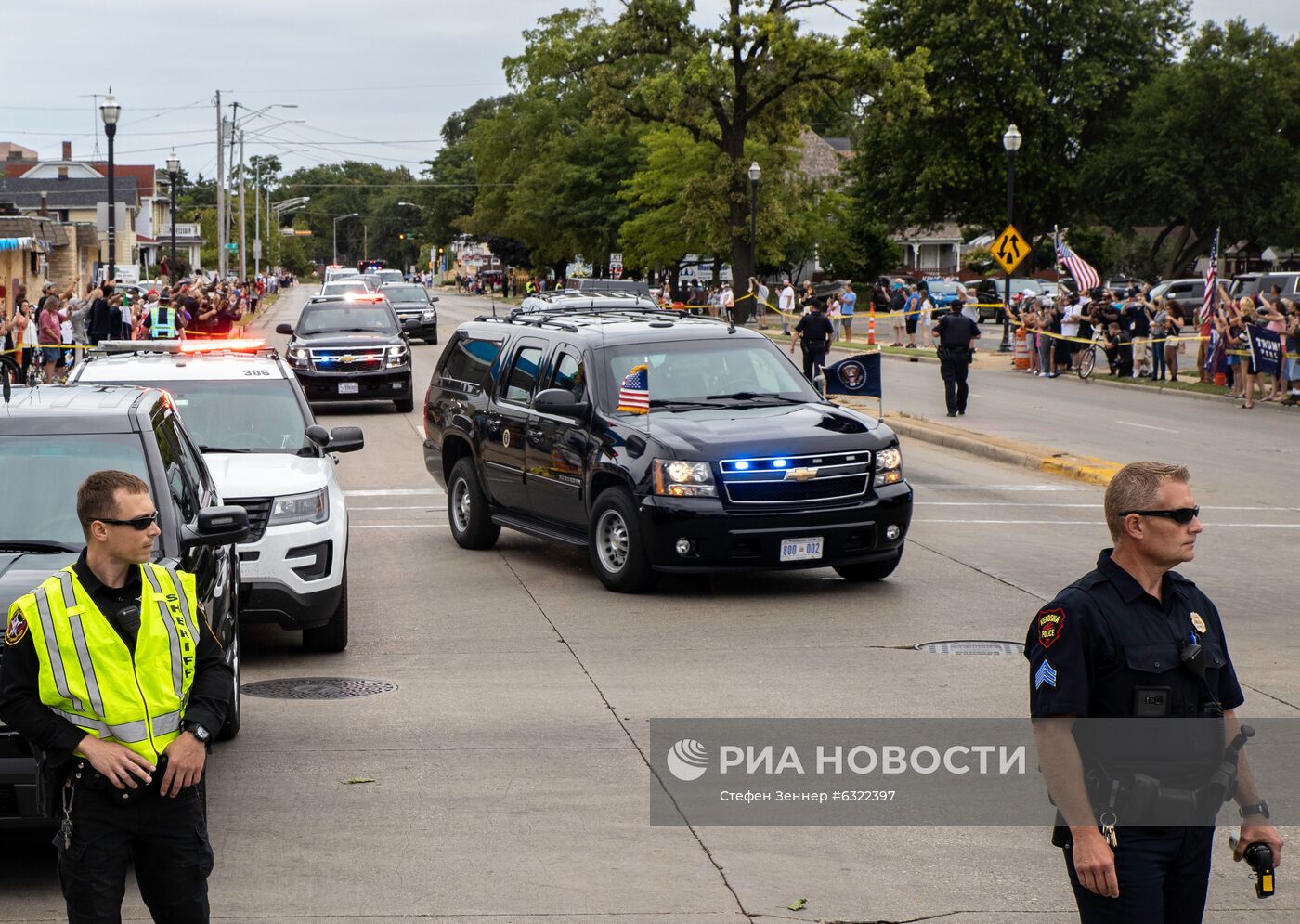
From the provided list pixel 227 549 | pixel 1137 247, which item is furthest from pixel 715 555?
pixel 1137 247

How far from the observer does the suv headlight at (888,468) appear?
12195mm

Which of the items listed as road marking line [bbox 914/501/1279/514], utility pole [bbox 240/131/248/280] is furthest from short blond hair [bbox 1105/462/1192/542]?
utility pole [bbox 240/131/248/280]

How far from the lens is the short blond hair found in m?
4.21

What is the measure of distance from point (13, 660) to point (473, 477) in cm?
970

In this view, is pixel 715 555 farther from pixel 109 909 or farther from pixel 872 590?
pixel 109 909

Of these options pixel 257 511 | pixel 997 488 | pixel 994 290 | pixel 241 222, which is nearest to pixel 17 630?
pixel 257 511

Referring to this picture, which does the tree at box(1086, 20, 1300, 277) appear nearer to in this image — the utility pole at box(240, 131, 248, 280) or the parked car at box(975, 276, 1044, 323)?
the parked car at box(975, 276, 1044, 323)

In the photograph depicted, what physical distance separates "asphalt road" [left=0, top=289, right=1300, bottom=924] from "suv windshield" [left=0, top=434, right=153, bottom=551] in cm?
122

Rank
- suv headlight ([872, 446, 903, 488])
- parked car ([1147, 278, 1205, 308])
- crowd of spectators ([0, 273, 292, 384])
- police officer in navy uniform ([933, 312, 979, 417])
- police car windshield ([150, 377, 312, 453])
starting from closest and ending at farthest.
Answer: police car windshield ([150, 377, 312, 453]) → suv headlight ([872, 446, 903, 488]) → police officer in navy uniform ([933, 312, 979, 417]) → crowd of spectators ([0, 273, 292, 384]) → parked car ([1147, 278, 1205, 308])

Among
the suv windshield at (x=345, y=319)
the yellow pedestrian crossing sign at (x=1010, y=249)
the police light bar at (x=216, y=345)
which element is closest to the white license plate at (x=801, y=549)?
the police light bar at (x=216, y=345)

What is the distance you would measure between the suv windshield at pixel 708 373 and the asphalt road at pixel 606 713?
4.50ft

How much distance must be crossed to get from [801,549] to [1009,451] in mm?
10187

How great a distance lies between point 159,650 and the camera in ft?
15.5

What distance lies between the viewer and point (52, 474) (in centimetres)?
726
